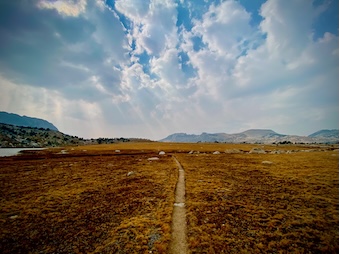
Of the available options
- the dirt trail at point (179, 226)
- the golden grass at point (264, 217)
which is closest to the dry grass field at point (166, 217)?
the golden grass at point (264, 217)

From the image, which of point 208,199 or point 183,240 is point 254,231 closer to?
point 183,240

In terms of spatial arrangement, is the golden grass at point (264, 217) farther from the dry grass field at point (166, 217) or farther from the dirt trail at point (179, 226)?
the dirt trail at point (179, 226)

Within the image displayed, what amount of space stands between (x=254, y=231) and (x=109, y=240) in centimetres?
1084

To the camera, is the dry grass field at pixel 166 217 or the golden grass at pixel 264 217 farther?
the dry grass field at pixel 166 217

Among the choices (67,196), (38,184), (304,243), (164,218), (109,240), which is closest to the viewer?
(304,243)

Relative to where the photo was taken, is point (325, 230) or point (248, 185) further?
point (248, 185)

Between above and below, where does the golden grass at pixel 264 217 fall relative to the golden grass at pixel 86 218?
above

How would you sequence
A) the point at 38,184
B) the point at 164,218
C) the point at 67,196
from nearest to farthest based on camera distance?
the point at 164,218 → the point at 67,196 → the point at 38,184

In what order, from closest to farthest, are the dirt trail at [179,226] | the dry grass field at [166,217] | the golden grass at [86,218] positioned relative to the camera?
1. the dirt trail at [179,226]
2. the dry grass field at [166,217]
3. the golden grass at [86,218]

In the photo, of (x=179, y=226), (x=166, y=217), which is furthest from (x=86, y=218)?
(x=179, y=226)

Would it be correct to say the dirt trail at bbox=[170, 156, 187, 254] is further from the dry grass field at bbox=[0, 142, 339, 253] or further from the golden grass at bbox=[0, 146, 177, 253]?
the golden grass at bbox=[0, 146, 177, 253]

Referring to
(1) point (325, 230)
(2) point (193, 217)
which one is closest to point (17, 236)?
(2) point (193, 217)

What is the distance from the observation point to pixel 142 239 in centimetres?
1326

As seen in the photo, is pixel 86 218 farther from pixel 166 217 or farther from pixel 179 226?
pixel 179 226
